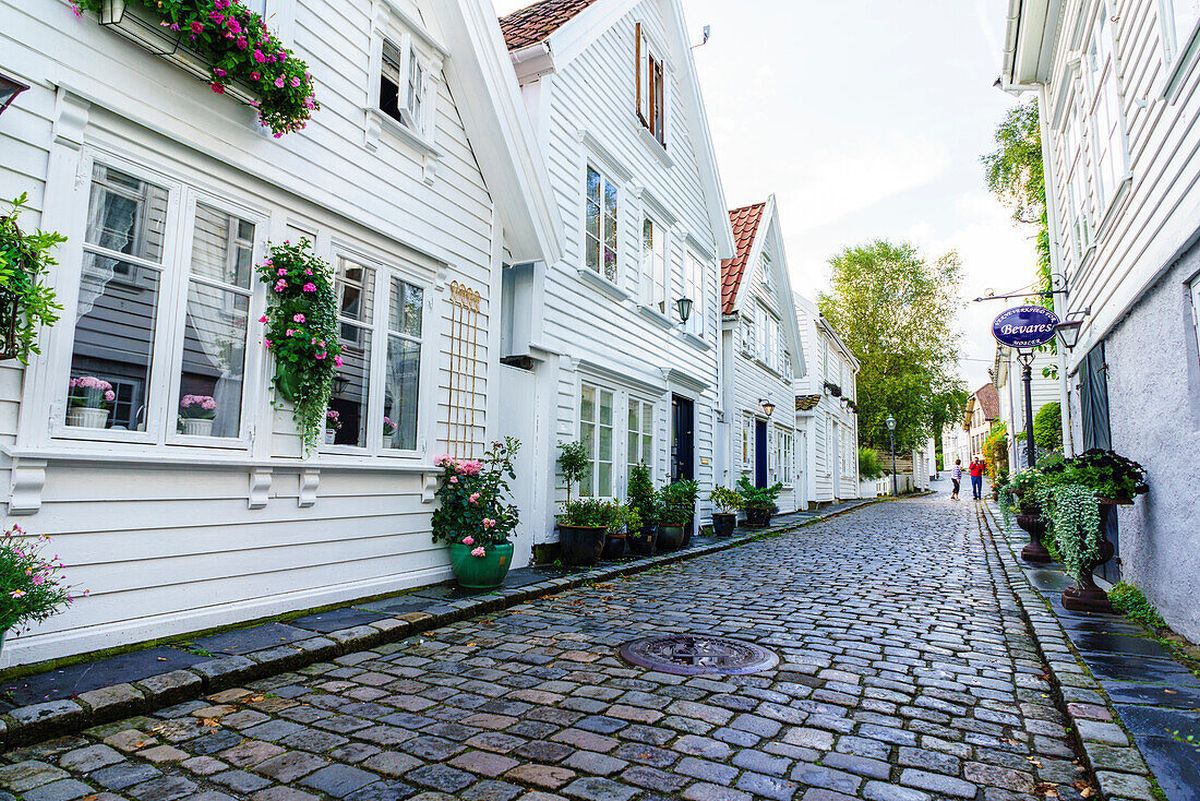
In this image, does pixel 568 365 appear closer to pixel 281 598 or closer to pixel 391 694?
pixel 281 598

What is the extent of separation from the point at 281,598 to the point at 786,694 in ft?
12.1

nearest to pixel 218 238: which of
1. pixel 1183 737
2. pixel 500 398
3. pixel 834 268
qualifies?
pixel 500 398

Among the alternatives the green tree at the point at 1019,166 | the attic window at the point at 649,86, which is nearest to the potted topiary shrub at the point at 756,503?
the attic window at the point at 649,86

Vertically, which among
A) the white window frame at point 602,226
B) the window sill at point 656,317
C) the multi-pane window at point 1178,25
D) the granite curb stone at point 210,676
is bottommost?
the granite curb stone at point 210,676

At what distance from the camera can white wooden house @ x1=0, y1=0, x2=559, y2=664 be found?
3924 mm

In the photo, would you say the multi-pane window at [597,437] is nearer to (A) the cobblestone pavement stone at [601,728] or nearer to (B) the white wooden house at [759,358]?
(A) the cobblestone pavement stone at [601,728]

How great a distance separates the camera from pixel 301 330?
507 centimetres

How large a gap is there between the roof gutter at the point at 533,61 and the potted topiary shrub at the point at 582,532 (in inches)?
203

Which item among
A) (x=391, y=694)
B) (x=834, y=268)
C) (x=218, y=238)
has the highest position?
(x=834, y=268)

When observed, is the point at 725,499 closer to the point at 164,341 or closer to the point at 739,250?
the point at 739,250

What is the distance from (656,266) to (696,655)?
27.7 feet

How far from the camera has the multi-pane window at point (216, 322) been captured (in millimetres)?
4672

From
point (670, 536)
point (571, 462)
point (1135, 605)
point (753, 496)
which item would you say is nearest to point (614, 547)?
point (571, 462)

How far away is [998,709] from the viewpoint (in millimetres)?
3797
